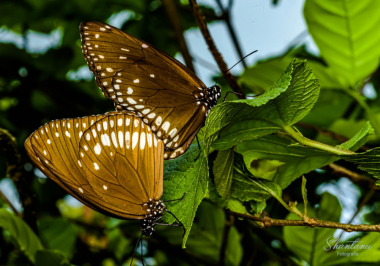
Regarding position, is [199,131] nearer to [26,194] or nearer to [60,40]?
[26,194]

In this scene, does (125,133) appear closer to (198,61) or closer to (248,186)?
(248,186)

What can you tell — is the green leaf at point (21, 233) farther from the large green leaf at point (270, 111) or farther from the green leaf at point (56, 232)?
the large green leaf at point (270, 111)

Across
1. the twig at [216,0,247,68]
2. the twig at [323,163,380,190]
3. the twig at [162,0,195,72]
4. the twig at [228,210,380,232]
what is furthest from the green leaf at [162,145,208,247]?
the twig at [216,0,247,68]

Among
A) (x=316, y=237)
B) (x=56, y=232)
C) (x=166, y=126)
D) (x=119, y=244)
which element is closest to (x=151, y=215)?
(x=166, y=126)

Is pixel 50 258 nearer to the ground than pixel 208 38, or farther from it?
nearer to the ground

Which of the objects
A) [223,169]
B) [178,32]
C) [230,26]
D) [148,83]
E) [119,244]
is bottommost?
[119,244]

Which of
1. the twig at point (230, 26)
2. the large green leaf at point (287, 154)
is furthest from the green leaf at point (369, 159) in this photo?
the twig at point (230, 26)

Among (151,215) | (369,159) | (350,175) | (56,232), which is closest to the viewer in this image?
(369,159)
